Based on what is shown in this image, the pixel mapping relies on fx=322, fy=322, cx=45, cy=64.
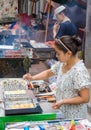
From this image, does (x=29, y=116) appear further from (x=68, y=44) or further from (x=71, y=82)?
(x=68, y=44)

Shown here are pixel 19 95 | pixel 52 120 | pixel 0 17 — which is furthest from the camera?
pixel 0 17

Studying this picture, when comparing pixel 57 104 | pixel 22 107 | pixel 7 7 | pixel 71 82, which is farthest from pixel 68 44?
pixel 7 7

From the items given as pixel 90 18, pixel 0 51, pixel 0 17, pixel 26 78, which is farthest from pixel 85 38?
pixel 26 78

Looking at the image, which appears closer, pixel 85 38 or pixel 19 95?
pixel 19 95

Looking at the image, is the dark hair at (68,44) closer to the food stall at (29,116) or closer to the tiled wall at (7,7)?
the food stall at (29,116)

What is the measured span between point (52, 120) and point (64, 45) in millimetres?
674

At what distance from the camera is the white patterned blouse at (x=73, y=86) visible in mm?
2771

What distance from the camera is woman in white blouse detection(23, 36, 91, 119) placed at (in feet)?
9.08

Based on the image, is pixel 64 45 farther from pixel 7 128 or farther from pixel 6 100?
pixel 7 128

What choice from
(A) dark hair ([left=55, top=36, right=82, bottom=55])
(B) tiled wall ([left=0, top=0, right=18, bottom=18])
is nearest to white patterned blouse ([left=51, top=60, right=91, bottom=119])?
(A) dark hair ([left=55, top=36, right=82, bottom=55])

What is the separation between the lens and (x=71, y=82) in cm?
284

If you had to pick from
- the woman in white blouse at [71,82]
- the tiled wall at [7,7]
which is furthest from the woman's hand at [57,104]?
the tiled wall at [7,7]

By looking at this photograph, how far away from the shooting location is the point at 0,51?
13.0 ft

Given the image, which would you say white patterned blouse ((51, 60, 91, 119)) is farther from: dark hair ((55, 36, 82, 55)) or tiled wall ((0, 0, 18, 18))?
tiled wall ((0, 0, 18, 18))
